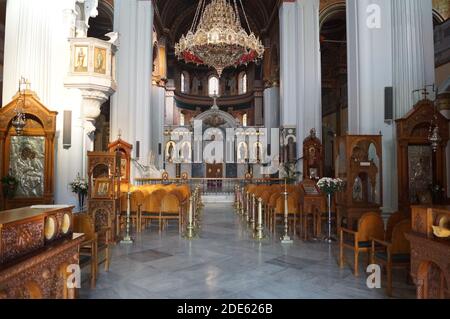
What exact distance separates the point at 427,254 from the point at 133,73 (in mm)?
13868

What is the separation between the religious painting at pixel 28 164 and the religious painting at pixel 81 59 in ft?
7.10

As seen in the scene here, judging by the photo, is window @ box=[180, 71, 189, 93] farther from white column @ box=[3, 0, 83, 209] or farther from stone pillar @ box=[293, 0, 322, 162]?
white column @ box=[3, 0, 83, 209]

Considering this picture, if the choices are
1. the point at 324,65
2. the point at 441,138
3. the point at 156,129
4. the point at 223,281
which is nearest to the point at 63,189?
the point at 223,281

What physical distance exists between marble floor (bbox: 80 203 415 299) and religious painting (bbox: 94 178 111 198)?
1.20 m

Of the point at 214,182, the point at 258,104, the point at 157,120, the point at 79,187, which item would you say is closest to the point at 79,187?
the point at 79,187

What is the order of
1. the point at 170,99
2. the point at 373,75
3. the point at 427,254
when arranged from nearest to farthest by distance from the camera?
the point at 427,254 → the point at 373,75 → the point at 170,99

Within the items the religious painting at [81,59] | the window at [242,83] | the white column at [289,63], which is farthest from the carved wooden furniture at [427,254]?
the window at [242,83]

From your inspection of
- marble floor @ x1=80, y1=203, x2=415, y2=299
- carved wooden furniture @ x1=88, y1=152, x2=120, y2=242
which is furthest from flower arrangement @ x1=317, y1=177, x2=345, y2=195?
carved wooden furniture @ x1=88, y1=152, x2=120, y2=242

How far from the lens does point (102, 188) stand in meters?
6.81

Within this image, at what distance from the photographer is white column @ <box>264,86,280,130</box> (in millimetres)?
22328

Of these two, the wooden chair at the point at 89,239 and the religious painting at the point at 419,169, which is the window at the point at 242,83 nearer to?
the religious painting at the point at 419,169

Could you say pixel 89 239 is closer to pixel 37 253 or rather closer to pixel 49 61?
pixel 37 253

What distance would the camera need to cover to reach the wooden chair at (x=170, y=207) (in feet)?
24.0
